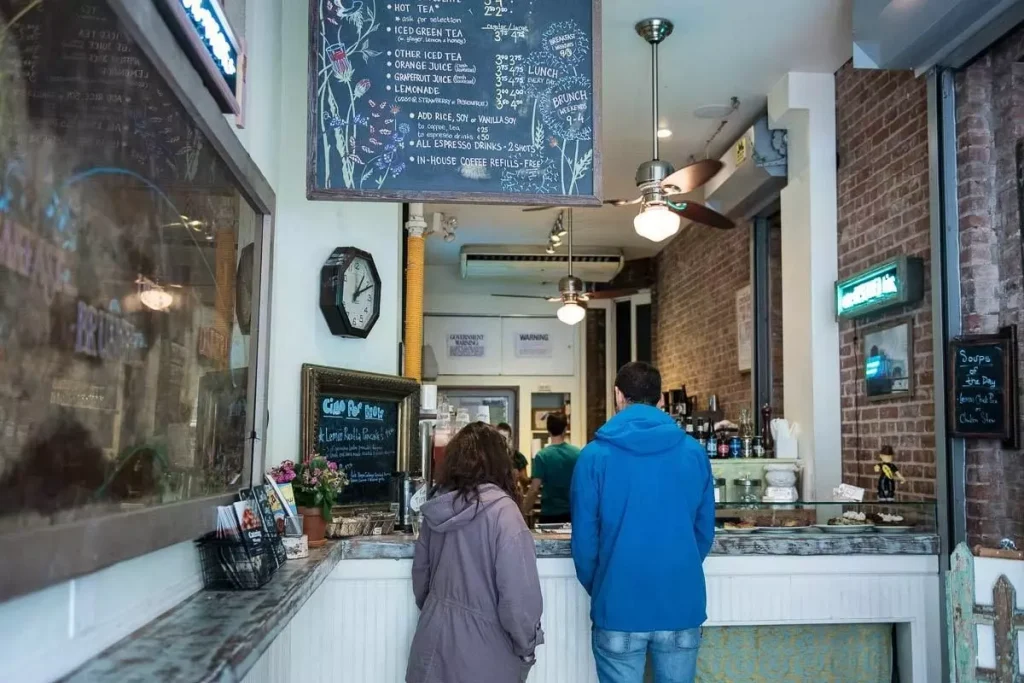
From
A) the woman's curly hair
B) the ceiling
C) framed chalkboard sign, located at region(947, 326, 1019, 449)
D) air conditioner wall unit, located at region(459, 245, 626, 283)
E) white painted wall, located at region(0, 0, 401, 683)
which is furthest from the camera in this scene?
air conditioner wall unit, located at region(459, 245, 626, 283)

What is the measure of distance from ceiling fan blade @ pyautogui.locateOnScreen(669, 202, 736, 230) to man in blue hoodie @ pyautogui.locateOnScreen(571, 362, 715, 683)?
3067 mm

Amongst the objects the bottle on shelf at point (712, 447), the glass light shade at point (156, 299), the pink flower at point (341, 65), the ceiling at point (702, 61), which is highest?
the ceiling at point (702, 61)

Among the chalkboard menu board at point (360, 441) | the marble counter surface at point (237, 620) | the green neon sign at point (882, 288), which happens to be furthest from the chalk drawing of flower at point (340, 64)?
the green neon sign at point (882, 288)

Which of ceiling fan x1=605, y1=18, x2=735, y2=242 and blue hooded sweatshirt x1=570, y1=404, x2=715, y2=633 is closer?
blue hooded sweatshirt x1=570, y1=404, x2=715, y2=633

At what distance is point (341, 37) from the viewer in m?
3.00

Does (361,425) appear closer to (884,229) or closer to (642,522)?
(642,522)

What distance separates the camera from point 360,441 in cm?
412

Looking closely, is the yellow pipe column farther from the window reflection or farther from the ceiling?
the window reflection

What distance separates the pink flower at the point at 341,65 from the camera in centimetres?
298

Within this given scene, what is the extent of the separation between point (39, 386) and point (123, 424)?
387 millimetres

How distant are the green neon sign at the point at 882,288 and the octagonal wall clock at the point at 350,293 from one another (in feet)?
8.31

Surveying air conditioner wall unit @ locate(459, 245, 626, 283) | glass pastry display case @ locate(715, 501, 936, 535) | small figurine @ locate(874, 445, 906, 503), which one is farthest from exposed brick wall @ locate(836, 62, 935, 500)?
air conditioner wall unit @ locate(459, 245, 626, 283)

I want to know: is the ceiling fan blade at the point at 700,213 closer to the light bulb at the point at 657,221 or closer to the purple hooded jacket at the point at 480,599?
the light bulb at the point at 657,221

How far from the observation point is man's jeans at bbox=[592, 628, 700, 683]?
293 cm
